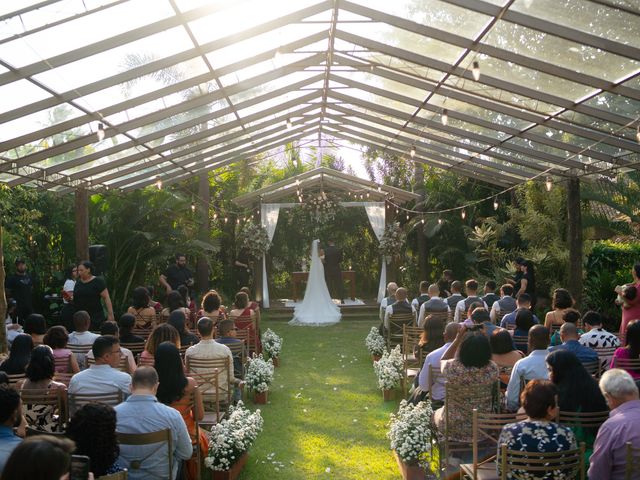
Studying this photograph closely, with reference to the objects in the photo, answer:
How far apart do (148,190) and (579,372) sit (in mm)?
13950

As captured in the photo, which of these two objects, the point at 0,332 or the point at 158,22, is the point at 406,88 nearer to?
the point at 158,22

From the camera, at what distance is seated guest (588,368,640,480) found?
3812 mm

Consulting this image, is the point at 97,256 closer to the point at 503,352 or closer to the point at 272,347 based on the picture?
the point at 272,347

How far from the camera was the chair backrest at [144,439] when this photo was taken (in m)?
4.18

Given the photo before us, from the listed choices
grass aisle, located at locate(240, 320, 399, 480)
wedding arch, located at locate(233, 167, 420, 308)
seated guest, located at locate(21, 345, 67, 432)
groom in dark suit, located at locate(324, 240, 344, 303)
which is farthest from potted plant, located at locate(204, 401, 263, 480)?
wedding arch, located at locate(233, 167, 420, 308)

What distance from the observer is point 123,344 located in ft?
25.3

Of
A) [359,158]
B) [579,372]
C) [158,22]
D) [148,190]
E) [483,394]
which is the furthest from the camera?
[359,158]

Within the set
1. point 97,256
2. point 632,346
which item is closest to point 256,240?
point 97,256

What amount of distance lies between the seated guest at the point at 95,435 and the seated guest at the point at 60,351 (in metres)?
2.78

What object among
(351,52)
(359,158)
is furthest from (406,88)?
(359,158)

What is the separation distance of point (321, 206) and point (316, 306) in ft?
11.8

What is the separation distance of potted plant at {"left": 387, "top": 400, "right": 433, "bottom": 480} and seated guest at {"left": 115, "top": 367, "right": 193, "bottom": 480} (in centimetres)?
215

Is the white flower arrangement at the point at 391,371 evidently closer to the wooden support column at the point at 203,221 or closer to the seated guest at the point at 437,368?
the seated guest at the point at 437,368

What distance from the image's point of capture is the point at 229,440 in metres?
5.75
